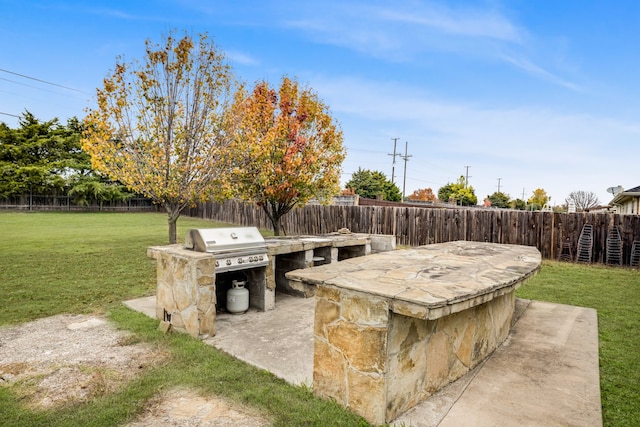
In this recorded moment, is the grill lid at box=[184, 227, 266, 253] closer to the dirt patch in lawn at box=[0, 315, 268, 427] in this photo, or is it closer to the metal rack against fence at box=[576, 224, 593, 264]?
the dirt patch in lawn at box=[0, 315, 268, 427]

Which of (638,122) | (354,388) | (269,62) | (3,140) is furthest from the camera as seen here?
(3,140)

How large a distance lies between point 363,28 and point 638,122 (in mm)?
11392

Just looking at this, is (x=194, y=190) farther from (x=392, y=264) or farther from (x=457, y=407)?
(x=457, y=407)

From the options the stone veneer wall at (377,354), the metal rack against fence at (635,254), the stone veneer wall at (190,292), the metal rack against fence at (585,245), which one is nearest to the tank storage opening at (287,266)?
the stone veneer wall at (190,292)

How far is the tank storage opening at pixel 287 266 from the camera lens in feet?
18.5

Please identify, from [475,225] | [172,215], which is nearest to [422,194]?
[475,225]

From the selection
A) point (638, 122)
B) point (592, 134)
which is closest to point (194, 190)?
point (592, 134)

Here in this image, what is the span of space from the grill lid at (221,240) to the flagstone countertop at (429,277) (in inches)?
61.9

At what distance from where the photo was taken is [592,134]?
13.5m

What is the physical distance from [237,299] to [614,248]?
29.9 feet

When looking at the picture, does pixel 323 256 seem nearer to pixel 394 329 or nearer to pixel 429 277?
pixel 429 277

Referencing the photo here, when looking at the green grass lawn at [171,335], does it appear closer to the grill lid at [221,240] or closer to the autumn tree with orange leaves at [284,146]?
the grill lid at [221,240]

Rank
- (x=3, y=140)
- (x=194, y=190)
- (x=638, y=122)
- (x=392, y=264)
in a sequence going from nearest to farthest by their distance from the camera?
(x=392, y=264), (x=194, y=190), (x=638, y=122), (x=3, y=140)

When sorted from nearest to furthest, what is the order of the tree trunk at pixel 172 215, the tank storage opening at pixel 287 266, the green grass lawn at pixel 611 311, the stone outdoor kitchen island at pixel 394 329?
the stone outdoor kitchen island at pixel 394 329, the green grass lawn at pixel 611 311, the tank storage opening at pixel 287 266, the tree trunk at pixel 172 215
